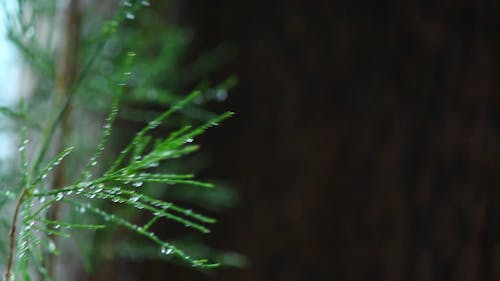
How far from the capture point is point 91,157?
713 millimetres

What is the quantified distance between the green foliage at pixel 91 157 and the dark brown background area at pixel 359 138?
13 centimetres

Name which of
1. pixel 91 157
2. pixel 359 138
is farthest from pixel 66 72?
pixel 359 138

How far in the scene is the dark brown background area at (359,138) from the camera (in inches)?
35.6

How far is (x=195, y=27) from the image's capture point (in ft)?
4.19

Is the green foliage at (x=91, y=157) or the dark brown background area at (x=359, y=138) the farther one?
the dark brown background area at (x=359, y=138)

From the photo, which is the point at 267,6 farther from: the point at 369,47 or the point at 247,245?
the point at 247,245

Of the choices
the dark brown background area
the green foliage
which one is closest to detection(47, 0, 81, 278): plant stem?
the green foliage

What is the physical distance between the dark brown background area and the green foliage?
13 cm

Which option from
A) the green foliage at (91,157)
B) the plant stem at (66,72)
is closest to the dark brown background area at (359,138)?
the green foliage at (91,157)

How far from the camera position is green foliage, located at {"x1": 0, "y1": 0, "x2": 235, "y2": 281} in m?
0.46

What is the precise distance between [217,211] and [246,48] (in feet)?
1.04

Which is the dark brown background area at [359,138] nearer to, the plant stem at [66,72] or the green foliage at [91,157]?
the green foliage at [91,157]

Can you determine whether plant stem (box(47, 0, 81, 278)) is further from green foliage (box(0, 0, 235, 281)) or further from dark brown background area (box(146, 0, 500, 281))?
dark brown background area (box(146, 0, 500, 281))

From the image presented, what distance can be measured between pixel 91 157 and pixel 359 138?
51 cm
